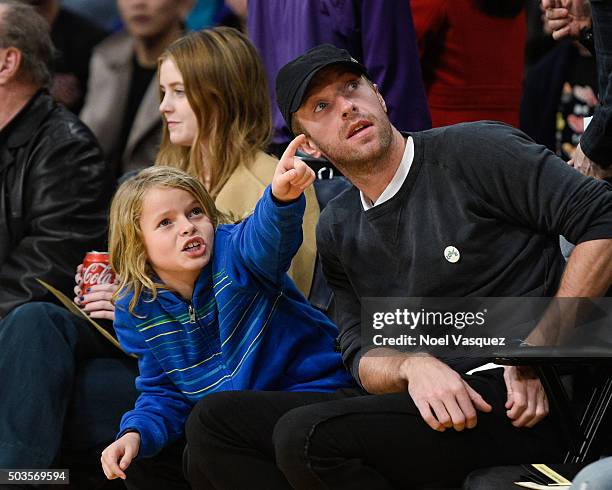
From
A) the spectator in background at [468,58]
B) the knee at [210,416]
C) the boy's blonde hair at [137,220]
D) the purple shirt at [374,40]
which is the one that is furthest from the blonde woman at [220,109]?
the knee at [210,416]

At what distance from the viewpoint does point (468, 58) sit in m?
4.37

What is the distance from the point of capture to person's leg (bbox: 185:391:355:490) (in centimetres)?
310

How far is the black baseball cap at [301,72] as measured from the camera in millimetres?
3182

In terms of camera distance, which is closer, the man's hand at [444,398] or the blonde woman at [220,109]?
the man's hand at [444,398]

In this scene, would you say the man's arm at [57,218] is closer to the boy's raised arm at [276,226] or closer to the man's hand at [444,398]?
the boy's raised arm at [276,226]

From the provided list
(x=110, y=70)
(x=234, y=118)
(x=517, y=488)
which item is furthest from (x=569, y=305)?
(x=110, y=70)

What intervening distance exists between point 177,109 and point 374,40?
0.71 metres

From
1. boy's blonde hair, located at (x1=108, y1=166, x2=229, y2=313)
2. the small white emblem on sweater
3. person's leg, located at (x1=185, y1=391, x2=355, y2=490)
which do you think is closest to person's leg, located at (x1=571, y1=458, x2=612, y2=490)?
the small white emblem on sweater

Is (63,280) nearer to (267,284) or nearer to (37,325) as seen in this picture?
(37,325)

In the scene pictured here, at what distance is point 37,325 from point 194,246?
68 centimetres

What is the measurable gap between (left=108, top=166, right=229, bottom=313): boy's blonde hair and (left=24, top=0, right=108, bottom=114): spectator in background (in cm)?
→ 223

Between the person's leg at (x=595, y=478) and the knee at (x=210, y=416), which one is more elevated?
the person's leg at (x=595, y=478)

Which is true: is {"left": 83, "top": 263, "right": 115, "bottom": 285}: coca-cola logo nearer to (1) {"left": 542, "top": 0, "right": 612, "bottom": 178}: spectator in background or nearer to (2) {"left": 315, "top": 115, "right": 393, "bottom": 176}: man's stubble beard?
(2) {"left": 315, "top": 115, "right": 393, "bottom": 176}: man's stubble beard

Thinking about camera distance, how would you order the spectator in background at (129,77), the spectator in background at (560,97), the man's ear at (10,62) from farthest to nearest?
the spectator in background at (129,77), the spectator in background at (560,97), the man's ear at (10,62)
